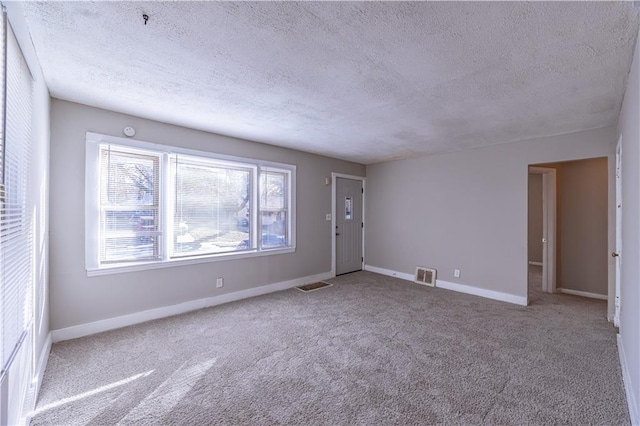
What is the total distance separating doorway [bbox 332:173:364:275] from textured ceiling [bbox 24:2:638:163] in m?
2.43

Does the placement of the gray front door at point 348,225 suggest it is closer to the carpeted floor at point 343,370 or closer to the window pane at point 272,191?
the window pane at point 272,191

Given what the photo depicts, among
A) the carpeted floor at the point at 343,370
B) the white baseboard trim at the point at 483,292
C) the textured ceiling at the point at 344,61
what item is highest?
the textured ceiling at the point at 344,61

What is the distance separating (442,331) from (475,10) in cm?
293

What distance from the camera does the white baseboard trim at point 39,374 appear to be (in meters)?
1.82

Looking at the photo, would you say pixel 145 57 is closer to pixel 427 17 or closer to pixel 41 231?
pixel 41 231

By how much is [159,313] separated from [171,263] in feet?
2.00

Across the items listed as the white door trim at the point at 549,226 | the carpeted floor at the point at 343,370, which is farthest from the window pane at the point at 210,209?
the white door trim at the point at 549,226

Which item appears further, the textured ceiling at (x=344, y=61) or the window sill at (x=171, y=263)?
the window sill at (x=171, y=263)

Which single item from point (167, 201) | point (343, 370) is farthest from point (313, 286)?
point (167, 201)

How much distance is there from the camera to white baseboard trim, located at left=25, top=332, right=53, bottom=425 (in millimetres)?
1818

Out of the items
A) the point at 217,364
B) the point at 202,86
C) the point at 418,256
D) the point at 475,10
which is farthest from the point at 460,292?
the point at 202,86

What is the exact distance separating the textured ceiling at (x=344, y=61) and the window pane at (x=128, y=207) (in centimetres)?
57

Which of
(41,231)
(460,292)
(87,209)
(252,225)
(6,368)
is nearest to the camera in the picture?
(6,368)

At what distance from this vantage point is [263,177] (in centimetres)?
446
